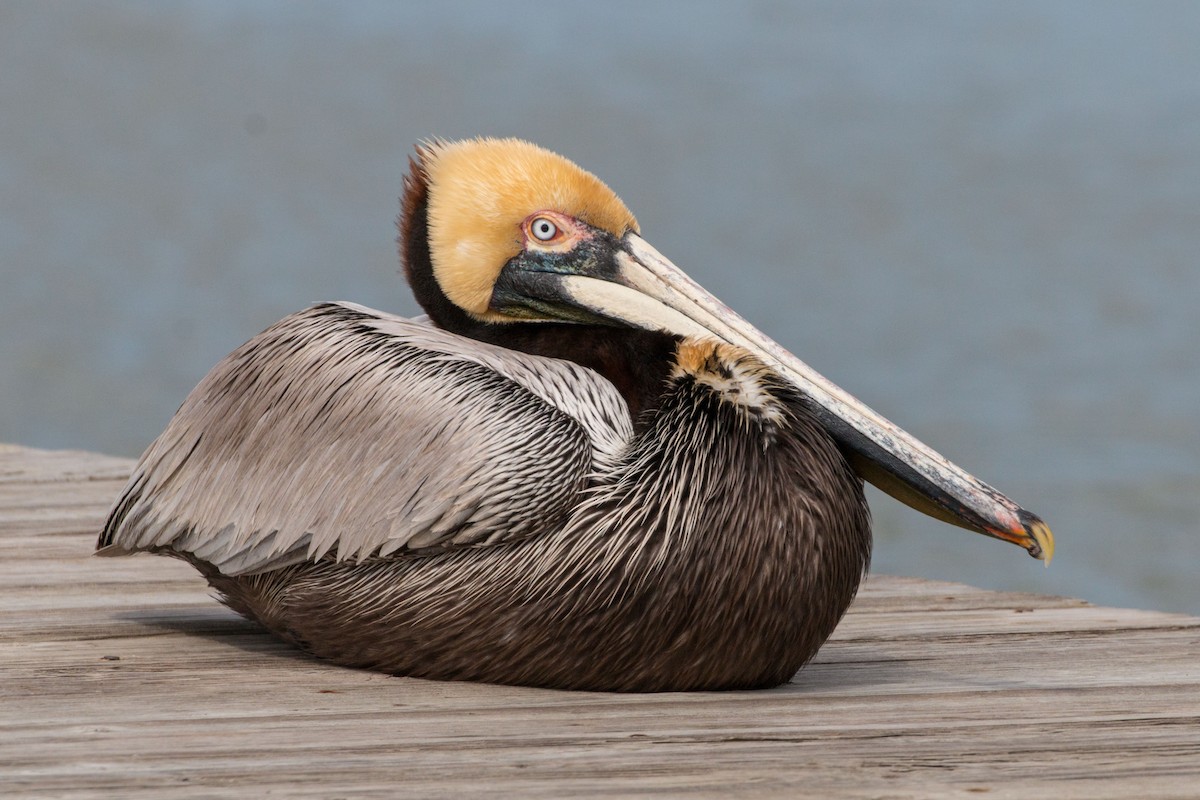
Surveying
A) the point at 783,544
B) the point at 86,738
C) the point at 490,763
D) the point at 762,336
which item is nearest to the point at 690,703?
the point at 783,544

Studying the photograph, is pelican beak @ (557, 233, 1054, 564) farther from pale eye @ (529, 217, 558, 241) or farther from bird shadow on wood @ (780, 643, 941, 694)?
bird shadow on wood @ (780, 643, 941, 694)

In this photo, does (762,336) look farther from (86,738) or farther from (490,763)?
(86,738)

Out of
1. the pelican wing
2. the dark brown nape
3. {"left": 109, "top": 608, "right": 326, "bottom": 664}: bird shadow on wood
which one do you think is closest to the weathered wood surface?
{"left": 109, "top": 608, "right": 326, "bottom": 664}: bird shadow on wood

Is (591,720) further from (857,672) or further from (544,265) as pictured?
(544,265)

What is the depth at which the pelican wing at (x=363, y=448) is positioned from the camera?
2877 millimetres

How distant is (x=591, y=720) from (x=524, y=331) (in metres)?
0.95

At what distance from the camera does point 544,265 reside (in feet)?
10.9

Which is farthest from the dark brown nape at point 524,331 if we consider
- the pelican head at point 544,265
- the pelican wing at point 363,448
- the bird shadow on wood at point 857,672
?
the bird shadow on wood at point 857,672

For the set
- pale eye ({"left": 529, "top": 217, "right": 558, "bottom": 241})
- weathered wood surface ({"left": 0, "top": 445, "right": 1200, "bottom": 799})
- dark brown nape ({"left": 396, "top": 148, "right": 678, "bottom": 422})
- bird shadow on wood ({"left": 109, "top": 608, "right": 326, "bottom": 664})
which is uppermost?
pale eye ({"left": 529, "top": 217, "right": 558, "bottom": 241})

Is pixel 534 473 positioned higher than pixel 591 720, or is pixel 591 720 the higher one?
pixel 534 473

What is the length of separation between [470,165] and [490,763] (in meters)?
1.31

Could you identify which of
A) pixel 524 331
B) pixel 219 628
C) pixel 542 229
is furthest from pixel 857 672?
pixel 219 628

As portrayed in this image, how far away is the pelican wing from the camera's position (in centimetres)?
288

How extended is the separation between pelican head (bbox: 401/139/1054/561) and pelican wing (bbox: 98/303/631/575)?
0.17m
